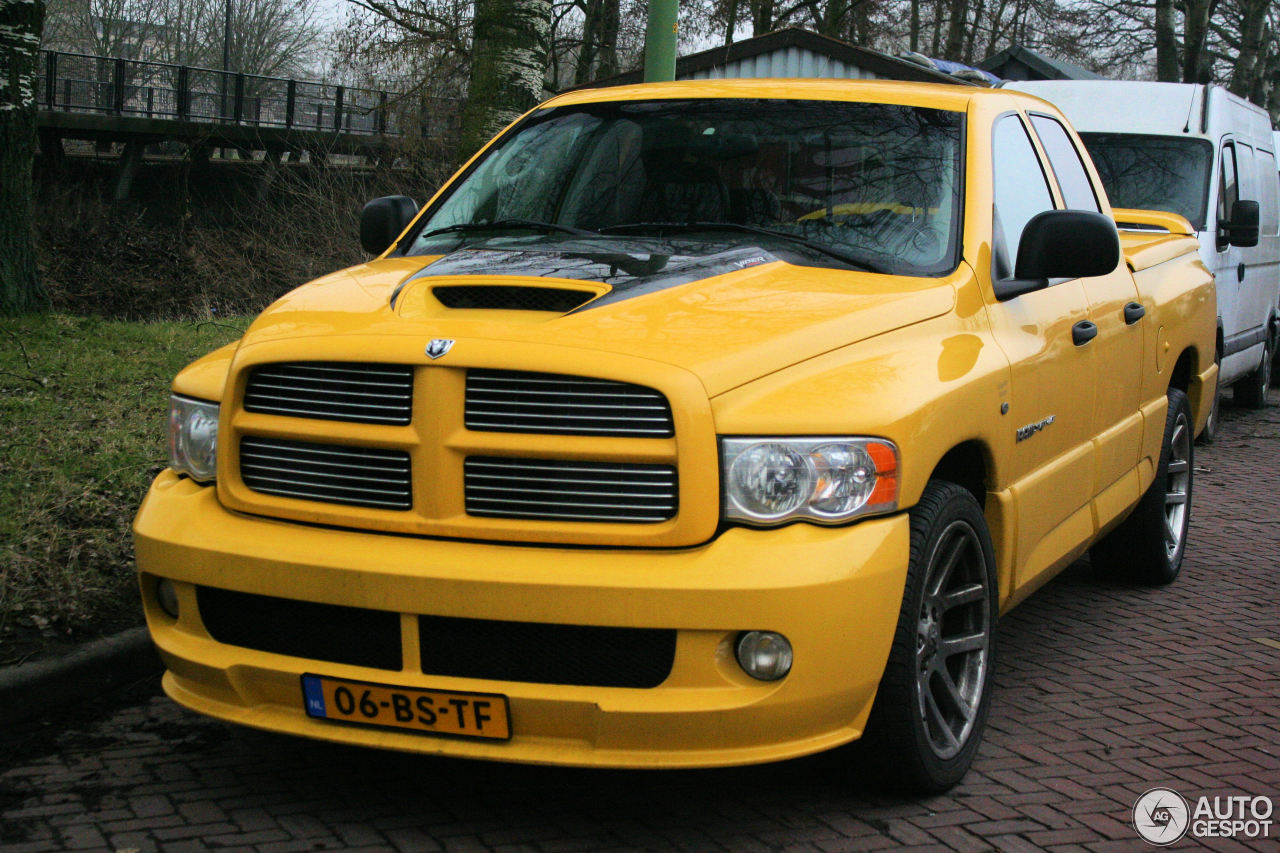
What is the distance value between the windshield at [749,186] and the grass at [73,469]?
165 centimetres

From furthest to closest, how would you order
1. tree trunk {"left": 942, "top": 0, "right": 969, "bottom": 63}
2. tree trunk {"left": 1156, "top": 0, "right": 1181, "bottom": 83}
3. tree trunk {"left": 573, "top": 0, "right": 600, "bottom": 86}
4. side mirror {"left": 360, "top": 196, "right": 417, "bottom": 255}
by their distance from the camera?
1. tree trunk {"left": 942, "top": 0, "right": 969, "bottom": 63}
2. tree trunk {"left": 573, "top": 0, "right": 600, "bottom": 86}
3. tree trunk {"left": 1156, "top": 0, "right": 1181, "bottom": 83}
4. side mirror {"left": 360, "top": 196, "right": 417, "bottom": 255}

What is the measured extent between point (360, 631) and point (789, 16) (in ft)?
98.7

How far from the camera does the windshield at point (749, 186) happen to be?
439cm

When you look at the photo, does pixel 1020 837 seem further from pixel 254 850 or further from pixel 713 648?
pixel 254 850

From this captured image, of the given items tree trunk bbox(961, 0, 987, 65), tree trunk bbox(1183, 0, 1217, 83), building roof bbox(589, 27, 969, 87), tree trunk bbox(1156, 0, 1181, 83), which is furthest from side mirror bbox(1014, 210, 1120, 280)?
tree trunk bbox(961, 0, 987, 65)

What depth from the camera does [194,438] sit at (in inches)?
149

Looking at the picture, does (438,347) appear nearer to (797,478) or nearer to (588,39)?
(797,478)

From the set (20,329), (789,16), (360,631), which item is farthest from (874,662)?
(789,16)

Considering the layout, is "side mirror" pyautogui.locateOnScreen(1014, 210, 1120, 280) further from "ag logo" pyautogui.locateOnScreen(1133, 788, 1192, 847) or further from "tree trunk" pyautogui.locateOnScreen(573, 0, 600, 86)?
"tree trunk" pyautogui.locateOnScreen(573, 0, 600, 86)

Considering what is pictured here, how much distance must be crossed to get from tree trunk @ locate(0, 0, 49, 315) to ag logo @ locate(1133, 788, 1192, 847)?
10.3 m

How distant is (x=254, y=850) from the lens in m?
3.45

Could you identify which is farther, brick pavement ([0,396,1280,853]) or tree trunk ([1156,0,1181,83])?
tree trunk ([1156,0,1181,83])

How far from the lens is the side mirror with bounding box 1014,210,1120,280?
4.35m

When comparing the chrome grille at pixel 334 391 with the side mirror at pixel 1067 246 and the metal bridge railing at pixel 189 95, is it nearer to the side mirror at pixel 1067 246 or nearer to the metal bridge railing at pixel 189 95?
the side mirror at pixel 1067 246
